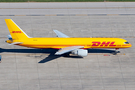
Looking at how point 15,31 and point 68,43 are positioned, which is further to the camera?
point 68,43

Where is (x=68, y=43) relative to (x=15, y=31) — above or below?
below

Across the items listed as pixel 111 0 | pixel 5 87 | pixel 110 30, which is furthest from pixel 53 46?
pixel 111 0

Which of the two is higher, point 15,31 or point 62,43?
point 15,31

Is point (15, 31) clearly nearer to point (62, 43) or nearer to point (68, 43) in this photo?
point (62, 43)

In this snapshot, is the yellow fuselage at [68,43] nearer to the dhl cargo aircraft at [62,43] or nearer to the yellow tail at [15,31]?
the dhl cargo aircraft at [62,43]

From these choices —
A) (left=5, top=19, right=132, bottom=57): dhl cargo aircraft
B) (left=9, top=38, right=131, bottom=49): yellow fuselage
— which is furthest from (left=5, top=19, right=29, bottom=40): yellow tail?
(left=9, top=38, right=131, bottom=49): yellow fuselage

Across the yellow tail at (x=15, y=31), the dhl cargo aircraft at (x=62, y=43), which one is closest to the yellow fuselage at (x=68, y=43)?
the dhl cargo aircraft at (x=62, y=43)

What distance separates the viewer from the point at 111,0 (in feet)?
244

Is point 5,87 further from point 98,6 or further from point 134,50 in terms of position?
point 98,6

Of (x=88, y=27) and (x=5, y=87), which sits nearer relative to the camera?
(x=5, y=87)

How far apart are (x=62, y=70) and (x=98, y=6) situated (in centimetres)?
3119

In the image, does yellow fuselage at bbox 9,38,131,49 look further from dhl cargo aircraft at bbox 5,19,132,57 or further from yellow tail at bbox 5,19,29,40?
yellow tail at bbox 5,19,29,40

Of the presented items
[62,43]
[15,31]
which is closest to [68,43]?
[62,43]

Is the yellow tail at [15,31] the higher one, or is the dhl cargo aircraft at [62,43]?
the yellow tail at [15,31]
